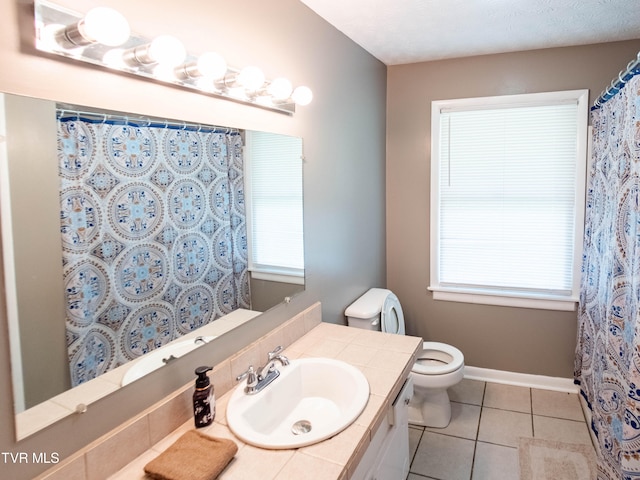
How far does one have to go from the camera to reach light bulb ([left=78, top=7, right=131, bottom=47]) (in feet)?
3.04

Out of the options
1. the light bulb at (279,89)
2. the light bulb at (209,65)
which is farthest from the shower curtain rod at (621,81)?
the light bulb at (209,65)

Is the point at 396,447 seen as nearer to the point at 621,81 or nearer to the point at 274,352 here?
the point at 274,352

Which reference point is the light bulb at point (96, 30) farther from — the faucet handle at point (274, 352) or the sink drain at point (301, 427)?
the sink drain at point (301, 427)

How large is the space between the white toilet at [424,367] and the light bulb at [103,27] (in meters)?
1.90

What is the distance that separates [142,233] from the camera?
121 centimetres

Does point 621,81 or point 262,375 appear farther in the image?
point 621,81

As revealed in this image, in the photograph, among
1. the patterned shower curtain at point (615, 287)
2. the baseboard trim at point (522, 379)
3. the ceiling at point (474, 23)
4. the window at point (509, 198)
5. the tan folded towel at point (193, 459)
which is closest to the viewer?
the tan folded towel at point (193, 459)

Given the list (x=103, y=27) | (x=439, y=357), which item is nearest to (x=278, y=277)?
(x=103, y=27)

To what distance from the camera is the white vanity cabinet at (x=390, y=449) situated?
139cm

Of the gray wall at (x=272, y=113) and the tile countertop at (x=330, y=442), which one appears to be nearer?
the gray wall at (x=272, y=113)

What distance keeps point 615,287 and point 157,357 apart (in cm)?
198

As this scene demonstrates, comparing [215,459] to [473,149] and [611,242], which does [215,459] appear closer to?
[611,242]

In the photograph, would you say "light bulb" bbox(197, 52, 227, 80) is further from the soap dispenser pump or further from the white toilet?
the white toilet

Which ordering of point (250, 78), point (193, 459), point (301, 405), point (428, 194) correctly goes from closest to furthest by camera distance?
point (193, 459)
point (250, 78)
point (301, 405)
point (428, 194)
